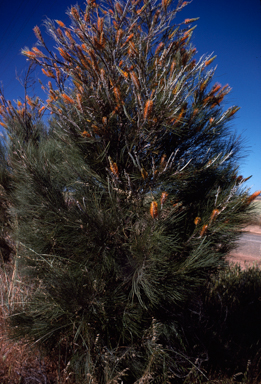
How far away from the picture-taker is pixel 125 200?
212 cm

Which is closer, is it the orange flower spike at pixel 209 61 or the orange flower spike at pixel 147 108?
the orange flower spike at pixel 147 108

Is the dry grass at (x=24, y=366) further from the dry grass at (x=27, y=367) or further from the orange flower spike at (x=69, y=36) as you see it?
the orange flower spike at (x=69, y=36)

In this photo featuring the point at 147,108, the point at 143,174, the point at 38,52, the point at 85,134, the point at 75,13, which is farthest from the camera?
the point at 38,52

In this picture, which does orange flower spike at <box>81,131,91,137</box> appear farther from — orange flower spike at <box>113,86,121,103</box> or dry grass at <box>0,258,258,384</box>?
dry grass at <box>0,258,258,384</box>

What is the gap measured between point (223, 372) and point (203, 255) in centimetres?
156

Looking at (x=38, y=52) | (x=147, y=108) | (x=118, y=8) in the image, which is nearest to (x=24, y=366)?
(x=147, y=108)

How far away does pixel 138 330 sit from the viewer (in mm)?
2164

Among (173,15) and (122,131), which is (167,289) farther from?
(173,15)

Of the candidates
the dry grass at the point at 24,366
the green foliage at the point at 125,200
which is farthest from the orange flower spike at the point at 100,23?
the dry grass at the point at 24,366

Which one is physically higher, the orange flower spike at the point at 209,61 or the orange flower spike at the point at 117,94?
the orange flower spike at the point at 209,61

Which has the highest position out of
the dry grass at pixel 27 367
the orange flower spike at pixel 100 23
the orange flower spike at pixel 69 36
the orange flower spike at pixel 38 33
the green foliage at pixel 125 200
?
the orange flower spike at pixel 38 33

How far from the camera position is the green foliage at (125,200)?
6.32ft

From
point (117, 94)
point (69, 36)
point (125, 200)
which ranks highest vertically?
point (69, 36)

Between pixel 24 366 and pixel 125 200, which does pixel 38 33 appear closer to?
pixel 125 200
